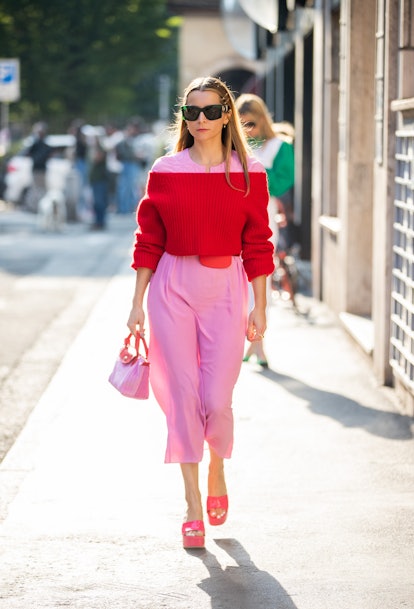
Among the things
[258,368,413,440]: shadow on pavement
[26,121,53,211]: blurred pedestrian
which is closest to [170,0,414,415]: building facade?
[258,368,413,440]: shadow on pavement

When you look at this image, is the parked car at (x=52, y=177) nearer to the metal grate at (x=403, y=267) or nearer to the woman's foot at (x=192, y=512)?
the metal grate at (x=403, y=267)

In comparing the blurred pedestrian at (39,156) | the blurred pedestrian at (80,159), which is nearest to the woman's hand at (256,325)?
the blurred pedestrian at (39,156)

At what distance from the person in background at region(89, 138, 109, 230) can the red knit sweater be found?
19.5 meters

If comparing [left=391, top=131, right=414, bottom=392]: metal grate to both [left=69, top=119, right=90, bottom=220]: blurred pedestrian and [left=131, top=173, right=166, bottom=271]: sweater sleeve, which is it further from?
[left=69, top=119, right=90, bottom=220]: blurred pedestrian

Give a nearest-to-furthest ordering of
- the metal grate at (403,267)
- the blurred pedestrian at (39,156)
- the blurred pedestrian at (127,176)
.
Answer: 1. the metal grate at (403,267)
2. the blurred pedestrian at (39,156)
3. the blurred pedestrian at (127,176)

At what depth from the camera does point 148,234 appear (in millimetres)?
5387

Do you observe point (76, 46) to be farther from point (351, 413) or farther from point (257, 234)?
point (257, 234)

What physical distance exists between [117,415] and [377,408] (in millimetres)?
1487

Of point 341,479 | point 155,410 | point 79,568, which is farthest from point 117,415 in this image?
point 79,568

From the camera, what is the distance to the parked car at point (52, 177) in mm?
26641

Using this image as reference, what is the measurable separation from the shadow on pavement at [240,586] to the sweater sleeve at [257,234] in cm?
108

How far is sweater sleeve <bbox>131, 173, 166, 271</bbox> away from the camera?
5.37 meters

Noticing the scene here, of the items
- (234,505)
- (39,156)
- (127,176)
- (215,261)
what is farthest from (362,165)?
(127,176)

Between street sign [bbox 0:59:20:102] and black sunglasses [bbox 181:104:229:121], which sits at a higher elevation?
street sign [bbox 0:59:20:102]
